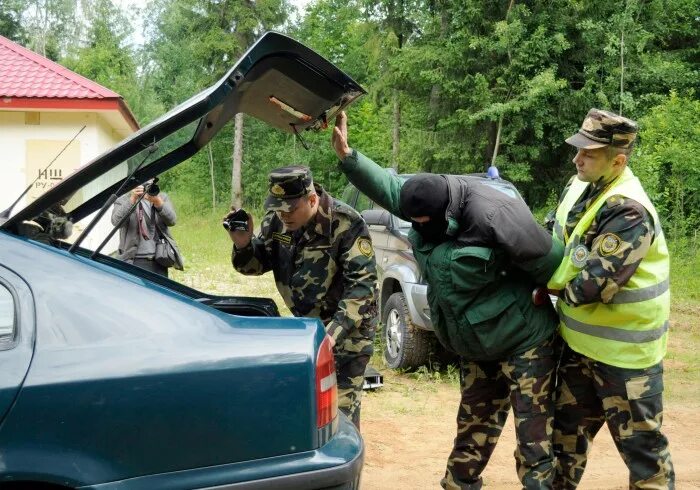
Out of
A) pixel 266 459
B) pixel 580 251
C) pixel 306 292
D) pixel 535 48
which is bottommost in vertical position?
pixel 266 459

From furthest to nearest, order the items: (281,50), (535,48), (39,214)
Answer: (535,48), (281,50), (39,214)

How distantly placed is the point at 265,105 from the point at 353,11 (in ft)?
82.0

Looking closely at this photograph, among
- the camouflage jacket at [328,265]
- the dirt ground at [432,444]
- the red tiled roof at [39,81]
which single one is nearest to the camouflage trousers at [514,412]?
the camouflage jacket at [328,265]

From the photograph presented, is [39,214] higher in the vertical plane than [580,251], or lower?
higher

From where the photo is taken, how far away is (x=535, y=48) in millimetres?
18547

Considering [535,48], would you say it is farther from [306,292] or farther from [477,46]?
[306,292]

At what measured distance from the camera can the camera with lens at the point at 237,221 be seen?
374cm

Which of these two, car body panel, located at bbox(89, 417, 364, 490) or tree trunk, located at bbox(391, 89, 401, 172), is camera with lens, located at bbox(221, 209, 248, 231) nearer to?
car body panel, located at bbox(89, 417, 364, 490)

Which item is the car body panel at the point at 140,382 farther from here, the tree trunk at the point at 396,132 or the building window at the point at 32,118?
the tree trunk at the point at 396,132

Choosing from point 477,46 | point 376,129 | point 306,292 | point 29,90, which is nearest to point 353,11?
point 376,129

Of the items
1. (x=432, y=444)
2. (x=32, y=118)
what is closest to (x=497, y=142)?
(x=32, y=118)

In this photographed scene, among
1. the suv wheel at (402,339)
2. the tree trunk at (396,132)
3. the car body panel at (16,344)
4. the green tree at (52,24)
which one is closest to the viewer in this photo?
the car body panel at (16,344)

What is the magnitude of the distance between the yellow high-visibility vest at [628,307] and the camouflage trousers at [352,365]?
0.96 m

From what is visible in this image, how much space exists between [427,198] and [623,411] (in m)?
1.30
